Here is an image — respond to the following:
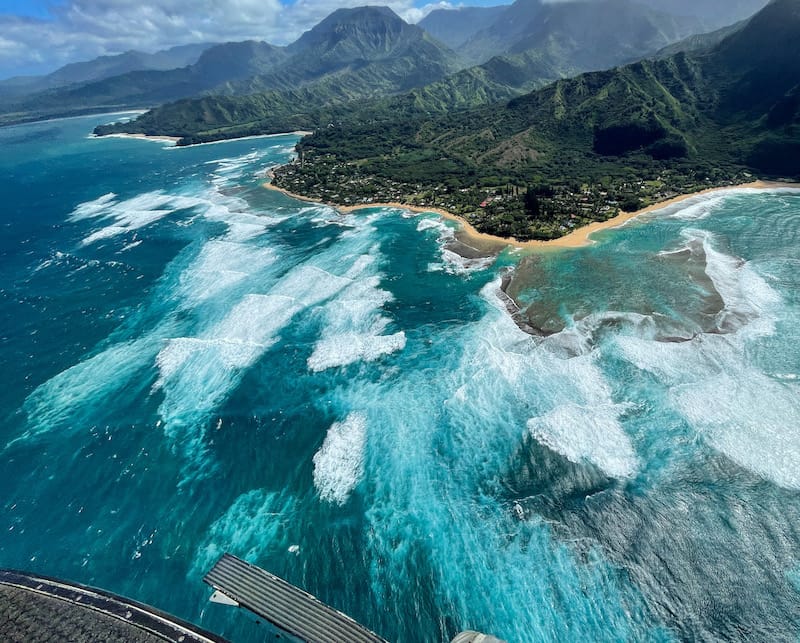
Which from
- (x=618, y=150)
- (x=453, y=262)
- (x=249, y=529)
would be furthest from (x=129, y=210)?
(x=618, y=150)

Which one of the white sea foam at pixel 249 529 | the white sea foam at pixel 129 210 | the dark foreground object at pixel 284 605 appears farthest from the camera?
the white sea foam at pixel 129 210

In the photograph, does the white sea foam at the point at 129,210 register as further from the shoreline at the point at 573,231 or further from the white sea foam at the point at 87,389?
the white sea foam at the point at 87,389

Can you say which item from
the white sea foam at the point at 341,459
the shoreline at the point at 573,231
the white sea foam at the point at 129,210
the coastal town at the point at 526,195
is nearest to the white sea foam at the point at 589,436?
the white sea foam at the point at 341,459

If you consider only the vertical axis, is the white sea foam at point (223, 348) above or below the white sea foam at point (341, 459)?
above

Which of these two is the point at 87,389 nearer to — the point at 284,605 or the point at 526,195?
the point at 284,605

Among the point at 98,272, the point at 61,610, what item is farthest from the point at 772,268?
the point at 98,272

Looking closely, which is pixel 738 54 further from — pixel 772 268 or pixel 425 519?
pixel 425 519
